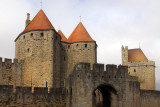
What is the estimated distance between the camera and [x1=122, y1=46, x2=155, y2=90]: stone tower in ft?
133

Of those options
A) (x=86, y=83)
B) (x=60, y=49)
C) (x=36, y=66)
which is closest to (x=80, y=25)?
(x=60, y=49)

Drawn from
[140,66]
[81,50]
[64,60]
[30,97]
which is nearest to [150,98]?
[81,50]

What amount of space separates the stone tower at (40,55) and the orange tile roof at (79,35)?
4.78 meters

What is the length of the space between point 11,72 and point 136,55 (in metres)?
24.6

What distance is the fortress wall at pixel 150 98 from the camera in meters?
23.7

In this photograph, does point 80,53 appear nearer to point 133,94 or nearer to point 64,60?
point 64,60

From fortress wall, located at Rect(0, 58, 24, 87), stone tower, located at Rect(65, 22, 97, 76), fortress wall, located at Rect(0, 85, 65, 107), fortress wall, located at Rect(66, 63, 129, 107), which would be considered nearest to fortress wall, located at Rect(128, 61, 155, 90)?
stone tower, located at Rect(65, 22, 97, 76)

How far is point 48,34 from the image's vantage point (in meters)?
28.4

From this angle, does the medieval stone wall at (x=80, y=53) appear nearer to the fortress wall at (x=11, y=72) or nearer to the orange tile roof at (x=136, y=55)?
the fortress wall at (x=11, y=72)

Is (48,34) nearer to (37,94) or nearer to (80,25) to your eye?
(80,25)

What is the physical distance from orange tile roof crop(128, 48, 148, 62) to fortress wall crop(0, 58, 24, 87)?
22.3 metres

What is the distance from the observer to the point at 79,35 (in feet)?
112

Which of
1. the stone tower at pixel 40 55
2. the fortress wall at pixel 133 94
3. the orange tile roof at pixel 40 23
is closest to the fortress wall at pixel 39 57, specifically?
the stone tower at pixel 40 55

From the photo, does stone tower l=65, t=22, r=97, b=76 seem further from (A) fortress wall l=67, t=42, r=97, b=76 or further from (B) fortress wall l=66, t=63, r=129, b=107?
(B) fortress wall l=66, t=63, r=129, b=107
